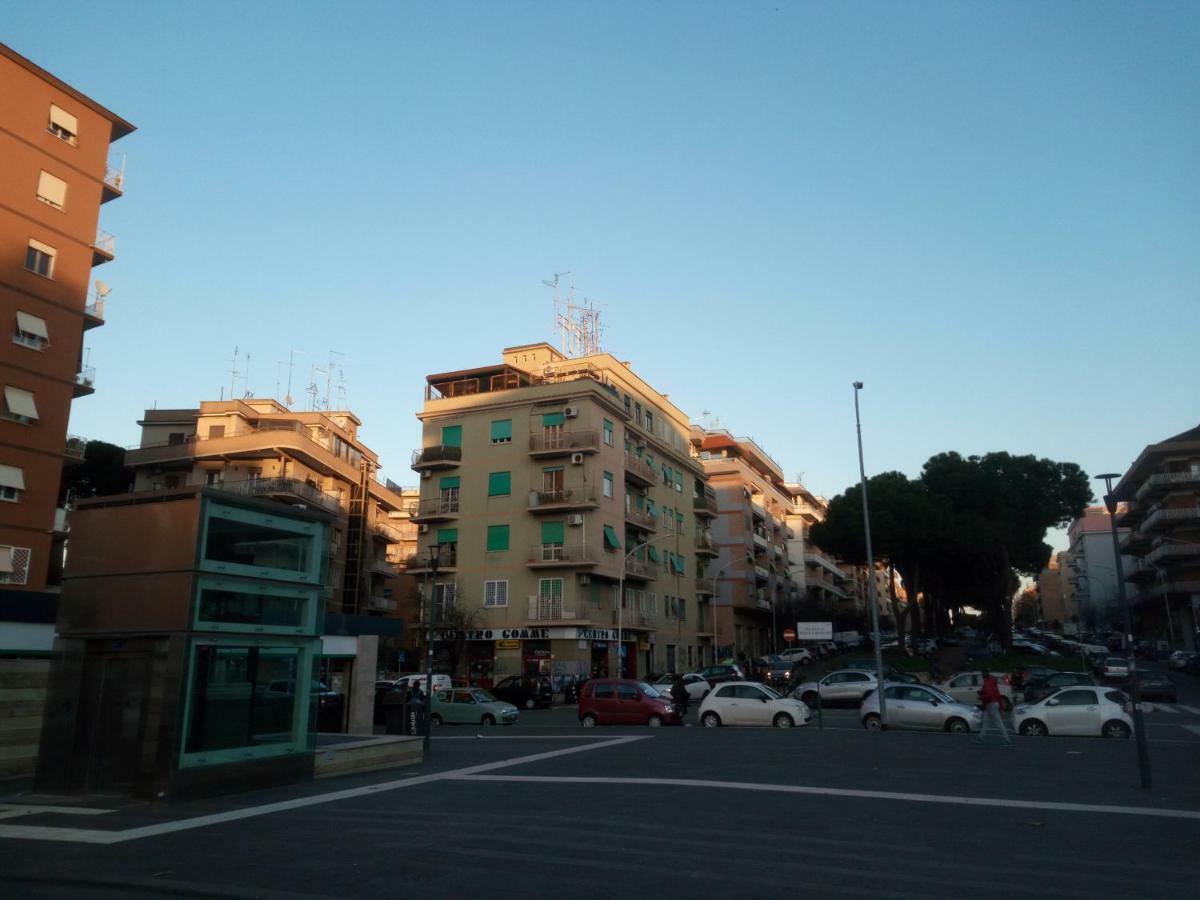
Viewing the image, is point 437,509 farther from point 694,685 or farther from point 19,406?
point 19,406

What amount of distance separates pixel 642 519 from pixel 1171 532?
43990 millimetres

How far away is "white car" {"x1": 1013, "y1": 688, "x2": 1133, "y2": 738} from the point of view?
22.6 meters

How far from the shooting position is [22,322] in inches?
1232

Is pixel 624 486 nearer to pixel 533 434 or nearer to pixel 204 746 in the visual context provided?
pixel 533 434

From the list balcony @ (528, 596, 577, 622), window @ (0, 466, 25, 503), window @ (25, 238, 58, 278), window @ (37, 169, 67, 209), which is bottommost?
balcony @ (528, 596, 577, 622)

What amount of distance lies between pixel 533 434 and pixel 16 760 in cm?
3528

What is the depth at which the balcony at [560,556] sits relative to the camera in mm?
45875

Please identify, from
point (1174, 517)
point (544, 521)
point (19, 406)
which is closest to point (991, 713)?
point (544, 521)

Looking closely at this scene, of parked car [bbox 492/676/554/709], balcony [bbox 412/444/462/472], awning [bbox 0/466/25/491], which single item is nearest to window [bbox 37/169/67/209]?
awning [bbox 0/466/25/491]

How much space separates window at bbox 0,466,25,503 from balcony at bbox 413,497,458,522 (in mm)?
22360

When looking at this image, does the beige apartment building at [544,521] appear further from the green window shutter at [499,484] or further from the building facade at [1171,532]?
the building facade at [1171,532]

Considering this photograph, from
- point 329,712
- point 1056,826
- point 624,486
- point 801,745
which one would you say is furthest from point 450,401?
point 1056,826

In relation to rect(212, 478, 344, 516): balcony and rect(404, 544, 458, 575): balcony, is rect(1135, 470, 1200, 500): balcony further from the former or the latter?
rect(212, 478, 344, 516): balcony

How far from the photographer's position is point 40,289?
3206 cm
